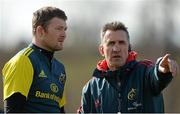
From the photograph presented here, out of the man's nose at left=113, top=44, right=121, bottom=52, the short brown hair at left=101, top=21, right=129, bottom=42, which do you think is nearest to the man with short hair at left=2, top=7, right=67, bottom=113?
the short brown hair at left=101, top=21, right=129, bottom=42

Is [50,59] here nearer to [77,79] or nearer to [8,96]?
[8,96]

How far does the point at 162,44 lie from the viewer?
1215 inches

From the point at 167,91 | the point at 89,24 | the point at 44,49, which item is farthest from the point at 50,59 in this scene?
the point at 89,24

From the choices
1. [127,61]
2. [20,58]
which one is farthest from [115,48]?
[20,58]

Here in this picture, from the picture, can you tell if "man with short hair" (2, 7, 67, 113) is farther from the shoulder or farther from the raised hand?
the raised hand

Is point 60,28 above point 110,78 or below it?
above

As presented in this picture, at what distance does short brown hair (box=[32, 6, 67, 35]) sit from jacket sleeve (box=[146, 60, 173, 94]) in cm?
105

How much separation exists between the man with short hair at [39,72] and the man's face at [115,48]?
43 centimetres

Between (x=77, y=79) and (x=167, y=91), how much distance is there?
351 cm

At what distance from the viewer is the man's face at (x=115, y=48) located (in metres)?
7.52

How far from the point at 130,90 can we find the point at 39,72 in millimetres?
849

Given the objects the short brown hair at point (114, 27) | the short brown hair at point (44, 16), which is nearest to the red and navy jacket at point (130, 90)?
the short brown hair at point (114, 27)

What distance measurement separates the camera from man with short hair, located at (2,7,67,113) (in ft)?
24.1

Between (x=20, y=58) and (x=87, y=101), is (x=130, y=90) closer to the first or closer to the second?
(x=87, y=101)
